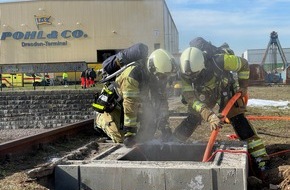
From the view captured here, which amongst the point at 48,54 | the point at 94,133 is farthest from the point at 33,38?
the point at 94,133

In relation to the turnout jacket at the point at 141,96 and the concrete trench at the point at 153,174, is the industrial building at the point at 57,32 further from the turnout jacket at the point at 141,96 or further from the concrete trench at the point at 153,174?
the concrete trench at the point at 153,174

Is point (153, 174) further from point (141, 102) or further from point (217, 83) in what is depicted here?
point (217, 83)

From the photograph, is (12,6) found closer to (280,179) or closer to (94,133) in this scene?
(94,133)

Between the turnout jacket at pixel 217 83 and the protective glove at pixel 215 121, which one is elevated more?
the turnout jacket at pixel 217 83

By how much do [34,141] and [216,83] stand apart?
9.90 feet

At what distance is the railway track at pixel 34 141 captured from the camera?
5.77 meters

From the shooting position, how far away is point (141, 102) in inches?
217

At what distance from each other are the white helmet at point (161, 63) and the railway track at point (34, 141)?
228 centimetres

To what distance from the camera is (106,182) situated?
4387 mm

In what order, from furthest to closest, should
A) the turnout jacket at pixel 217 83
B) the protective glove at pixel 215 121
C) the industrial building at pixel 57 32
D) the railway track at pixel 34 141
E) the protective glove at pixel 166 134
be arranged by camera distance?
1. the industrial building at pixel 57 32
2. the protective glove at pixel 166 134
3. the railway track at pixel 34 141
4. the turnout jacket at pixel 217 83
5. the protective glove at pixel 215 121

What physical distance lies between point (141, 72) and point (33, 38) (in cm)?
3519

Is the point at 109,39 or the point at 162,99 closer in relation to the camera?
the point at 162,99

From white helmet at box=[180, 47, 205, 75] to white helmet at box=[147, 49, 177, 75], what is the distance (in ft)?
0.56

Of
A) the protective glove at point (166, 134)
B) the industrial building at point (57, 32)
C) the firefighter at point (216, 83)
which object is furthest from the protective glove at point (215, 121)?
the industrial building at point (57, 32)
